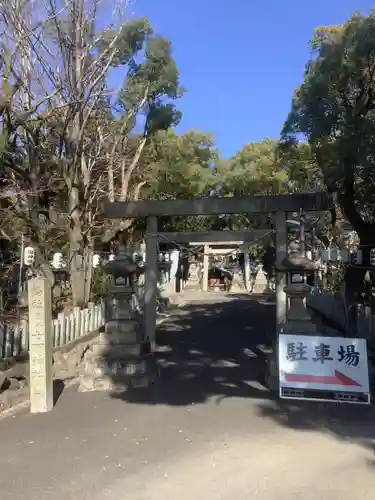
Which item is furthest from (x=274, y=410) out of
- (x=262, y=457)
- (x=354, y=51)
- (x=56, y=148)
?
(x=56, y=148)

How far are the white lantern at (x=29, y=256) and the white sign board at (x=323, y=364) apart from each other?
6.61m

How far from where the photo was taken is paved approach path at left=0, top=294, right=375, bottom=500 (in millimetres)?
4871

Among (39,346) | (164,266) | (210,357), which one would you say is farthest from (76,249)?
(164,266)

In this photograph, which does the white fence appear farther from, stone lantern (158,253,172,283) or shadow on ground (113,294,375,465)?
stone lantern (158,253,172,283)

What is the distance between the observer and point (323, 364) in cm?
789

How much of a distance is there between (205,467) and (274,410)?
2.51m

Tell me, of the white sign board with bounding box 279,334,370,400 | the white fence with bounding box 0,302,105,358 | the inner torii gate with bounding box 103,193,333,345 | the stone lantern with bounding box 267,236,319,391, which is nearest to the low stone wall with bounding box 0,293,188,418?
the white fence with bounding box 0,302,105,358

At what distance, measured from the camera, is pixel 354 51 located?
11.8 m

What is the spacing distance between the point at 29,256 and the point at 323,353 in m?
7.31

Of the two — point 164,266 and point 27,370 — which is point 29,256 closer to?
point 27,370

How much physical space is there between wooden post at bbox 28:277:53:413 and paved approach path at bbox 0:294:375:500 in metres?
0.29

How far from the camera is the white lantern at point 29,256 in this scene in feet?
39.4

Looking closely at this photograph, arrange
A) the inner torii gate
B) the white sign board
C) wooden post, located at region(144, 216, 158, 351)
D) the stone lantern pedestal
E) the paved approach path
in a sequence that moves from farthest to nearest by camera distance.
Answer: wooden post, located at region(144, 216, 158, 351) < the inner torii gate < the stone lantern pedestal < the white sign board < the paved approach path

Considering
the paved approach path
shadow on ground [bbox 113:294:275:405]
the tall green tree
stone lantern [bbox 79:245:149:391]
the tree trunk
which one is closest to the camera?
the paved approach path
